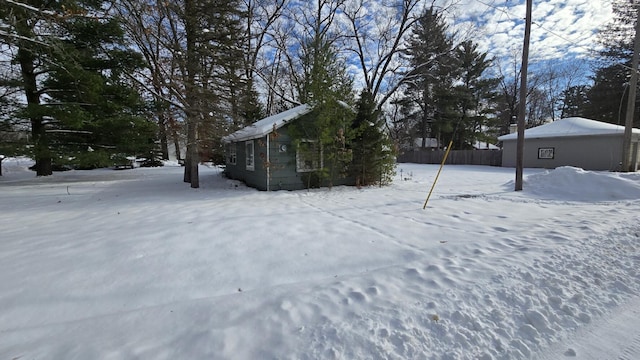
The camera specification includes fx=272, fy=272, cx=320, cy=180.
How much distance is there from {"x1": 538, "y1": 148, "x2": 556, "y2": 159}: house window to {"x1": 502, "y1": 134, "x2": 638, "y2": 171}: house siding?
0.54ft

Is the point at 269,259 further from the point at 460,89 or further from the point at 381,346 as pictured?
the point at 460,89

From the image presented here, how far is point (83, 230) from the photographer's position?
4.62 metres

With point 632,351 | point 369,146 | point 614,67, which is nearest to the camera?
point 632,351

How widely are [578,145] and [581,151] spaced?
41 centimetres

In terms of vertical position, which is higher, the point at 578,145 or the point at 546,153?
the point at 578,145

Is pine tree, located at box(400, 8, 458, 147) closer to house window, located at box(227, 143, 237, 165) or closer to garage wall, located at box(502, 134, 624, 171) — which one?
garage wall, located at box(502, 134, 624, 171)

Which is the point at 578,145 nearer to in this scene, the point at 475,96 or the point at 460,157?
the point at 460,157

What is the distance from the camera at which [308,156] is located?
9359 millimetres

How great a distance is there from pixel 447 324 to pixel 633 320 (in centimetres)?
163

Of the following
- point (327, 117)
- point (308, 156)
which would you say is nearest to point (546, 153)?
point (327, 117)

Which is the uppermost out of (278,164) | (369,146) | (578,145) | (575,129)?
(575,129)

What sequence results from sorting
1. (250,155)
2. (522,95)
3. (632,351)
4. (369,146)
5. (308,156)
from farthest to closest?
(250,155)
(369,146)
(308,156)
(522,95)
(632,351)

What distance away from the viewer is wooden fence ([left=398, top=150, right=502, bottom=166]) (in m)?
22.3

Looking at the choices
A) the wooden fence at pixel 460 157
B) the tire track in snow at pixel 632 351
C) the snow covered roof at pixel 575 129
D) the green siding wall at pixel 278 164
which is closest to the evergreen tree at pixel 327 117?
the green siding wall at pixel 278 164
